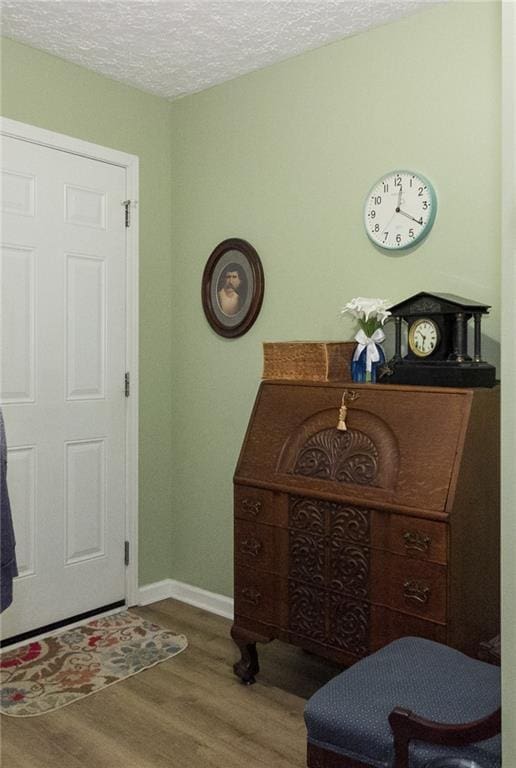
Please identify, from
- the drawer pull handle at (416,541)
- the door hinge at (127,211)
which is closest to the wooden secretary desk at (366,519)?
the drawer pull handle at (416,541)

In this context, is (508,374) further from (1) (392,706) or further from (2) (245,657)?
(2) (245,657)

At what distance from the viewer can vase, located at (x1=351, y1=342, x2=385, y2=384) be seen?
2676mm

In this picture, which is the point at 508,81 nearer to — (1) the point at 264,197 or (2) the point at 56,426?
(1) the point at 264,197

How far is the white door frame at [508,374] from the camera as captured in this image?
44.6 inches

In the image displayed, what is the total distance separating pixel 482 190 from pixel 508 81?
4.85 ft

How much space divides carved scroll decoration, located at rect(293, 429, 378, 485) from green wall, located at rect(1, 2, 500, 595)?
2.01ft

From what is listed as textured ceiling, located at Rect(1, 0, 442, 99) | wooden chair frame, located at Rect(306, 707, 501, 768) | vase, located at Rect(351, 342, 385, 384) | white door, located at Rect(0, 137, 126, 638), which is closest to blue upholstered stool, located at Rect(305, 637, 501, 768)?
wooden chair frame, located at Rect(306, 707, 501, 768)

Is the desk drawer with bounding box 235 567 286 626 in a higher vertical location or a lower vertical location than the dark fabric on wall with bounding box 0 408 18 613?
lower

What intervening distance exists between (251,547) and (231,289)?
1344mm

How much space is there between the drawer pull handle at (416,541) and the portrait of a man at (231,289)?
5.19 feet

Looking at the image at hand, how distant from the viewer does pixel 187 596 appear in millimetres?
3662

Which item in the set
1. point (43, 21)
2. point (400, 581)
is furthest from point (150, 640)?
point (43, 21)

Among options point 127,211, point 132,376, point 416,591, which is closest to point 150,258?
point 127,211

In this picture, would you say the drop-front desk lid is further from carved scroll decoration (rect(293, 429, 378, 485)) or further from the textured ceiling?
the textured ceiling
